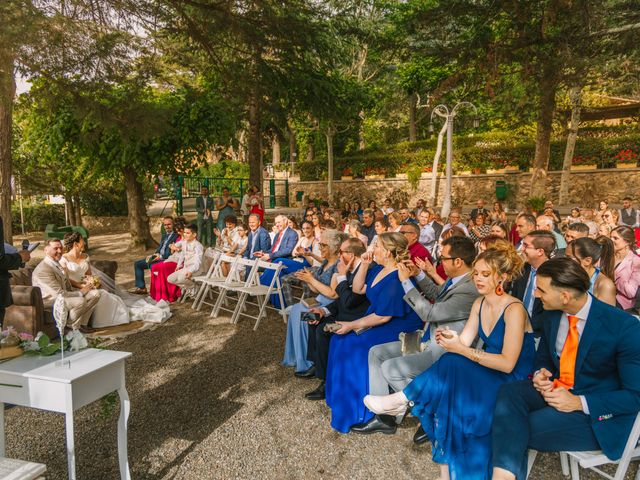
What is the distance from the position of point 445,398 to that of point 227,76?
839cm

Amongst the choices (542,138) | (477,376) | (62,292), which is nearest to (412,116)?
(542,138)

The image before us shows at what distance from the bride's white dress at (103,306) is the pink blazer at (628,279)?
626 cm

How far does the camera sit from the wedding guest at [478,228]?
9773 mm

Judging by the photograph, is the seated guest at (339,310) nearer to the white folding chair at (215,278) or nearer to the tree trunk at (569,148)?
the white folding chair at (215,278)

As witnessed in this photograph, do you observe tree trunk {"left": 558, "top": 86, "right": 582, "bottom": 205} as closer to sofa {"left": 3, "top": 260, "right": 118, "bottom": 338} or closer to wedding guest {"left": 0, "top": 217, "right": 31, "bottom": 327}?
sofa {"left": 3, "top": 260, "right": 118, "bottom": 338}

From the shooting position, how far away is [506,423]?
2.78m

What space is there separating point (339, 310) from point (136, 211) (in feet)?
37.6

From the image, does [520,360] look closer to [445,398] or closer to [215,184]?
[445,398]

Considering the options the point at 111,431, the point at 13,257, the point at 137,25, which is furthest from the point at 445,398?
the point at 137,25

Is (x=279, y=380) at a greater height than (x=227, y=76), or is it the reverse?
(x=227, y=76)

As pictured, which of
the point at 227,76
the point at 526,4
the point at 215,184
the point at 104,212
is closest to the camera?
the point at 227,76

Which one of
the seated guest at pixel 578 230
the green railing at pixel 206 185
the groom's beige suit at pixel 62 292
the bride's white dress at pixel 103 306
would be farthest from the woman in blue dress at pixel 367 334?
the green railing at pixel 206 185

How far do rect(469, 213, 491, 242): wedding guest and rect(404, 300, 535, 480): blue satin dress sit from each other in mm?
6869

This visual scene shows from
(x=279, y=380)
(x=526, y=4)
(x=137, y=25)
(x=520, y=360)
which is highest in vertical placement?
(x=526, y=4)
